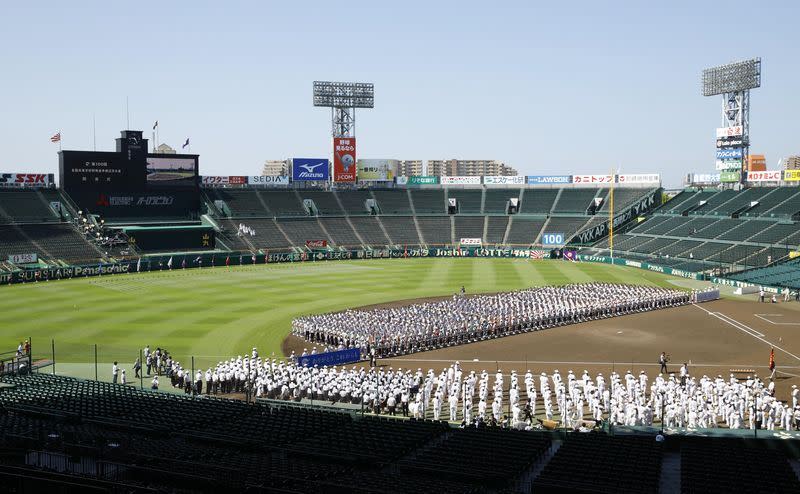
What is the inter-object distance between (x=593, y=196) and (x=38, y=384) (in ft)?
284

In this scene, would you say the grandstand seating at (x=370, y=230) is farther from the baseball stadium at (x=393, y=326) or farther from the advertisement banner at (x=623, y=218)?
the advertisement banner at (x=623, y=218)

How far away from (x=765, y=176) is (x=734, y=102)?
34.6 feet

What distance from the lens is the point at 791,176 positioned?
84750 millimetres

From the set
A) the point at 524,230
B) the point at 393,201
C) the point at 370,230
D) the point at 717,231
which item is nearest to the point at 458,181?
the point at 393,201

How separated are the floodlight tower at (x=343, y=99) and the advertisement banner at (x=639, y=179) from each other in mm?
38356

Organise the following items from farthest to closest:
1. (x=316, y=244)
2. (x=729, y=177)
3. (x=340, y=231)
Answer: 1. (x=340, y=231)
2. (x=316, y=244)
3. (x=729, y=177)

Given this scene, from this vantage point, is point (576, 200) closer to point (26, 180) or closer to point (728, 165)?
point (728, 165)

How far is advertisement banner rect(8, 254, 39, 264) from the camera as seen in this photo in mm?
68938

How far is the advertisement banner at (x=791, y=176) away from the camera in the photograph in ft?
275

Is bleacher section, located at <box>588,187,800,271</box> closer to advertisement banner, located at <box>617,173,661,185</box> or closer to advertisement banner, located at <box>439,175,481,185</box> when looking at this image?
advertisement banner, located at <box>617,173,661,185</box>

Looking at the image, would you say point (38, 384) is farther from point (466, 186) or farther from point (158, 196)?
point (466, 186)

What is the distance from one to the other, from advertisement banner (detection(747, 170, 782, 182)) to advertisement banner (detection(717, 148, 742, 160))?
2.82 m

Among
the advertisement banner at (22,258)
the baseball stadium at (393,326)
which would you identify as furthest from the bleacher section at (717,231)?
the advertisement banner at (22,258)

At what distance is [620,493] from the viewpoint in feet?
46.1
